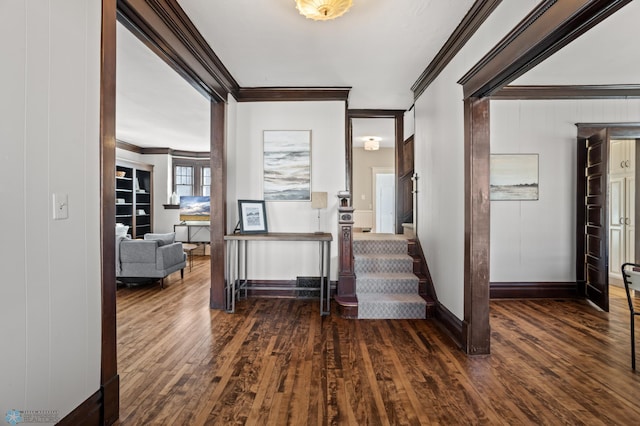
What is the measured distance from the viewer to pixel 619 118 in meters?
4.25

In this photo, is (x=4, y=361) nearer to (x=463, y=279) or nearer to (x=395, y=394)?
(x=395, y=394)

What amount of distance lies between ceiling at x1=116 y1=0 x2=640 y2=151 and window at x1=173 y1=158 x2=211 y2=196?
3901mm

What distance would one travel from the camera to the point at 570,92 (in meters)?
4.22

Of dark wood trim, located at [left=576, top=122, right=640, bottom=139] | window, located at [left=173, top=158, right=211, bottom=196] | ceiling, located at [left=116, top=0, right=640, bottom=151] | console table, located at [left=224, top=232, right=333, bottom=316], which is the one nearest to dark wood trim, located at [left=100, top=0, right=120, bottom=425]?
ceiling, located at [left=116, top=0, right=640, bottom=151]

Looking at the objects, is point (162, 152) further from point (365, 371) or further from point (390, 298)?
point (365, 371)

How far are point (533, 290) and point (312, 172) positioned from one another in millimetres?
3431

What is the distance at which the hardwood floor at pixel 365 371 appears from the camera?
6.26 ft

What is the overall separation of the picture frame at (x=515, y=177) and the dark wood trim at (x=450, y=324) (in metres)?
1.90

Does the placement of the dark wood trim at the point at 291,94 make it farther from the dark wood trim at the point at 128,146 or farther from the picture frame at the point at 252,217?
the dark wood trim at the point at 128,146

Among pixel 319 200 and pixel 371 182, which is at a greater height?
pixel 371 182

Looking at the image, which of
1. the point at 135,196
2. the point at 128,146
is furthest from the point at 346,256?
the point at 128,146

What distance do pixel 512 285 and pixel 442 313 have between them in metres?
1.67

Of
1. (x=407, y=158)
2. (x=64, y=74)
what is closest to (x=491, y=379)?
(x=64, y=74)

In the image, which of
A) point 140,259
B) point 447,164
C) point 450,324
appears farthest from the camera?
point 140,259
